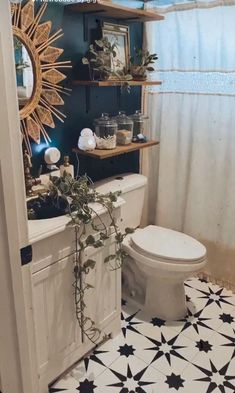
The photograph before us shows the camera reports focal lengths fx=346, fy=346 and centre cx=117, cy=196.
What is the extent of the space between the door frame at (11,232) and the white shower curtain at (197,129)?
153 centimetres

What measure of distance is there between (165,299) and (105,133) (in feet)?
3.42

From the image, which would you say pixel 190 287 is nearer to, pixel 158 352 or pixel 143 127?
pixel 158 352

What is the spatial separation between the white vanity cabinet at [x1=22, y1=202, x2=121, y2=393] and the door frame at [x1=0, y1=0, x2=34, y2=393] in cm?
8

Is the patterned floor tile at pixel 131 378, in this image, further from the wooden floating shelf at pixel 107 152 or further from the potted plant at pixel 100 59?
the potted plant at pixel 100 59

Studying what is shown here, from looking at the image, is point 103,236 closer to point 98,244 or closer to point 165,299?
point 98,244

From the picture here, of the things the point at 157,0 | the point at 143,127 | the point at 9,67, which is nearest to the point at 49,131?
the point at 143,127

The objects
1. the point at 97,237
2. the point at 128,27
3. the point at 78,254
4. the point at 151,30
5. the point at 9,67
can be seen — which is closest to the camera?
the point at 9,67

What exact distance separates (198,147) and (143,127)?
1.33 feet

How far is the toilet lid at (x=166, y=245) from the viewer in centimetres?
191

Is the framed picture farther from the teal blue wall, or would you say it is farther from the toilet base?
the toilet base

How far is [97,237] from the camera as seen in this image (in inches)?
65.5

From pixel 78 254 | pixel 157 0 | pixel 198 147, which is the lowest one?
pixel 78 254

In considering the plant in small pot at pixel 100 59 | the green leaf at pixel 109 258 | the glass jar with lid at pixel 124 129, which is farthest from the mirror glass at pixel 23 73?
the green leaf at pixel 109 258

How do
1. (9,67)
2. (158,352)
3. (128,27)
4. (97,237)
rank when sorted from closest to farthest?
(9,67) → (97,237) → (158,352) → (128,27)
